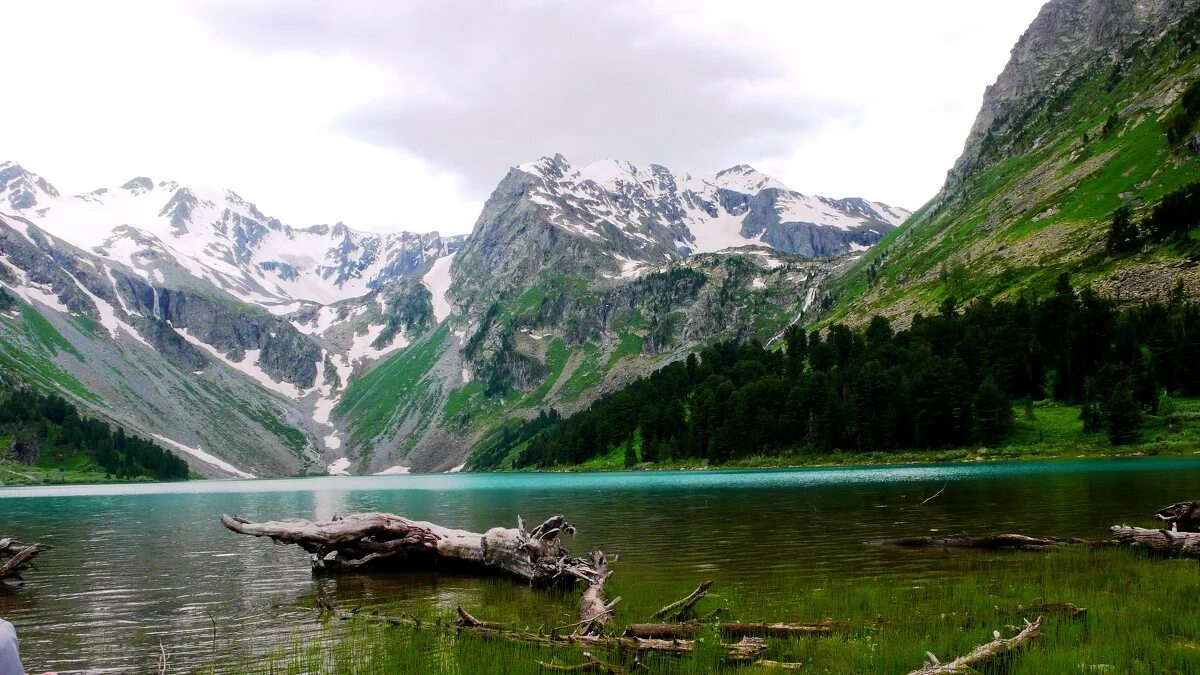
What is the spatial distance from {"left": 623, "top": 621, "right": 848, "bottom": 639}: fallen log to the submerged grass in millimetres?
703

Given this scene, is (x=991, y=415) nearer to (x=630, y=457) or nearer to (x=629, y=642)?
(x=630, y=457)

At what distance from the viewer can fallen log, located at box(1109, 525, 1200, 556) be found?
78.5 ft

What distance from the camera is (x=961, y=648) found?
14.0m

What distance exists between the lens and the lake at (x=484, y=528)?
70.8ft

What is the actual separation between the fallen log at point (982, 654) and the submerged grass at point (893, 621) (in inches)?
9.0

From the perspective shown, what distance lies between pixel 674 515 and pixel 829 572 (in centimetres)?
2880

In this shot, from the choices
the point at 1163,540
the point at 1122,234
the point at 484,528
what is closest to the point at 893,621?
the point at 1163,540

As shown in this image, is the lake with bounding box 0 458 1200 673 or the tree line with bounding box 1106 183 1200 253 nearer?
the lake with bounding box 0 458 1200 673

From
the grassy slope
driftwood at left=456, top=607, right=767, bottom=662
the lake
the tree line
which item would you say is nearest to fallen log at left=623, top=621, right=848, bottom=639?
driftwood at left=456, top=607, right=767, bottom=662

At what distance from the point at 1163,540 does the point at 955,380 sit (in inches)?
3989

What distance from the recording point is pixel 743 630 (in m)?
16.4

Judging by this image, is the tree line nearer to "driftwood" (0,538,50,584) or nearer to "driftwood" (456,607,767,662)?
"driftwood" (456,607,767,662)

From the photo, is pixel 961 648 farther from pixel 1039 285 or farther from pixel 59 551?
pixel 1039 285

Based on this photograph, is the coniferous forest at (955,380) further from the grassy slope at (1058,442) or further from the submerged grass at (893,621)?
the submerged grass at (893,621)
